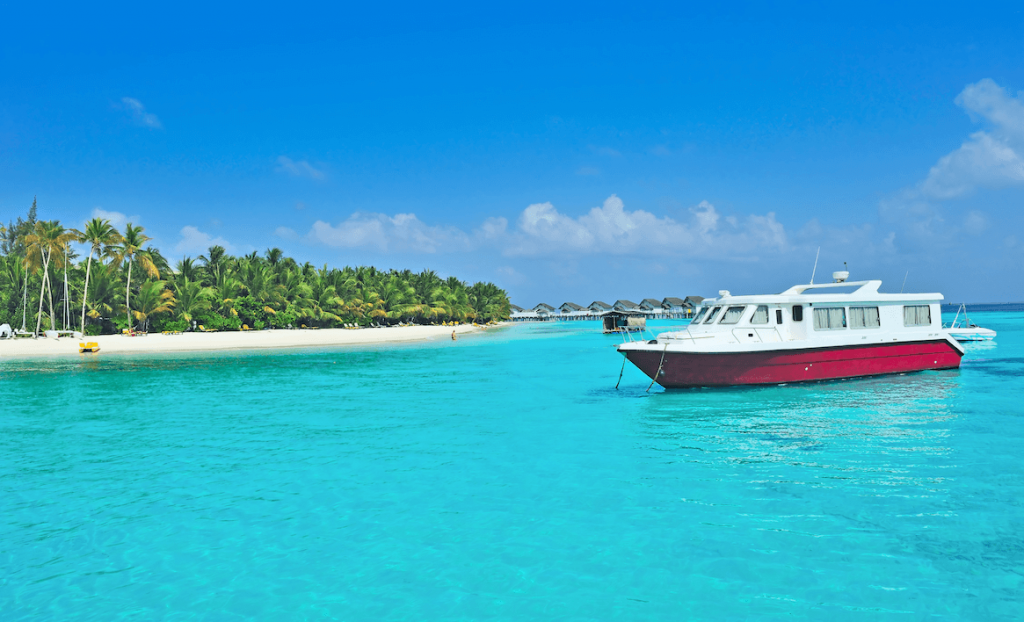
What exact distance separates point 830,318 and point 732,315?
367 centimetres

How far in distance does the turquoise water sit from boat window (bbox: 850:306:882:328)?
372 cm

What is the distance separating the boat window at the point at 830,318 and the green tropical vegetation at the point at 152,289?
1973 inches

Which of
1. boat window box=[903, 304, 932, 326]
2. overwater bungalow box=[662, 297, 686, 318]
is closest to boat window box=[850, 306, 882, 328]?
boat window box=[903, 304, 932, 326]

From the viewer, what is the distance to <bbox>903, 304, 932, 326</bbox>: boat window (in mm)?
22188

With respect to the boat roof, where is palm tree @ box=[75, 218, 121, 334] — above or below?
above

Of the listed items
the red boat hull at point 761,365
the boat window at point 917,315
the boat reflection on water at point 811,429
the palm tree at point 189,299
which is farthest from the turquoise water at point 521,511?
the palm tree at point 189,299

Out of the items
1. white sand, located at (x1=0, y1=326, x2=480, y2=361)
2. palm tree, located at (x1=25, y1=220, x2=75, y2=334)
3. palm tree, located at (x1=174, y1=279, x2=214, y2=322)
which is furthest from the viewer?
palm tree, located at (x1=174, y1=279, x2=214, y2=322)

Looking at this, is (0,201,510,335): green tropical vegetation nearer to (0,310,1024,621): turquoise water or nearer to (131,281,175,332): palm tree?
(131,281,175,332): palm tree

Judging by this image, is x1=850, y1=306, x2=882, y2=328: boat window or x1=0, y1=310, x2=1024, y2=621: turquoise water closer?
x1=0, y1=310, x2=1024, y2=621: turquoise water

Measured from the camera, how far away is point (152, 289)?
5153 centimetres

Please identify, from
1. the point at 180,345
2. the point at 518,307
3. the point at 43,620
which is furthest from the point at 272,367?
the point at 518,307

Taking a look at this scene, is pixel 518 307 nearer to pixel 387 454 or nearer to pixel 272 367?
pixel 272 367

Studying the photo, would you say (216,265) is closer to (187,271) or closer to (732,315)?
(187,271)

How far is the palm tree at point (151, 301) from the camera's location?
51312mm
